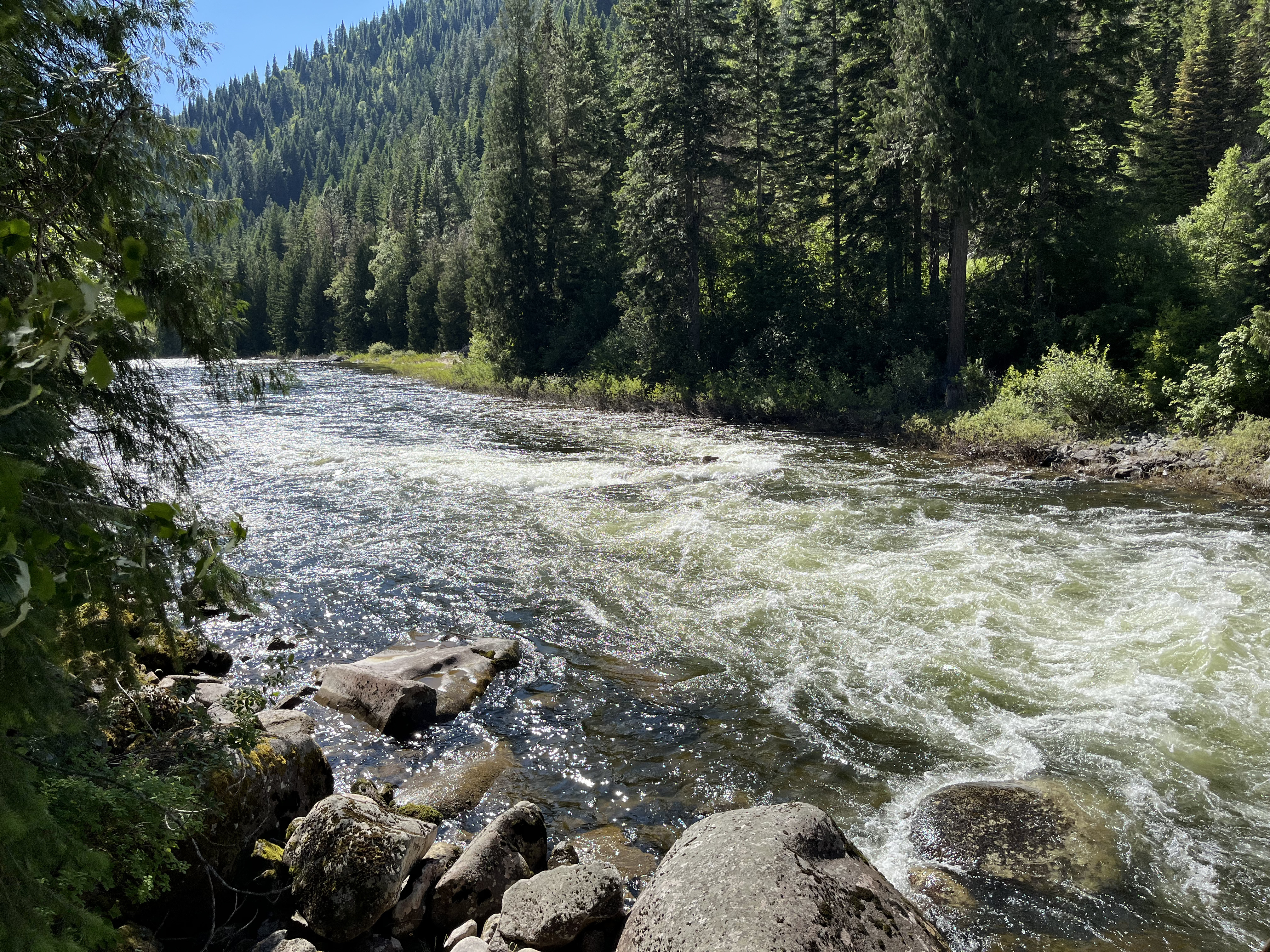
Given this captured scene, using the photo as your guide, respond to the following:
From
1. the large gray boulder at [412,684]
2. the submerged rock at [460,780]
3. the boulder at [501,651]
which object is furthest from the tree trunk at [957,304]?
the submerged rock at [460,780]

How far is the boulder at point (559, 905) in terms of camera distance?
4457mm

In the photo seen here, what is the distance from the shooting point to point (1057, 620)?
9.23 m

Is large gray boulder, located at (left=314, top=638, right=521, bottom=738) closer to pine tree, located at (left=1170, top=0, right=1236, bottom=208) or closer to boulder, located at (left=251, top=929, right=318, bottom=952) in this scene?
boulder, located at (left=251, top=929, right=318, bottom=952)

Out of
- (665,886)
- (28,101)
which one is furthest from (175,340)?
(665,886)

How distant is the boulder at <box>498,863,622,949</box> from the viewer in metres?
4.46

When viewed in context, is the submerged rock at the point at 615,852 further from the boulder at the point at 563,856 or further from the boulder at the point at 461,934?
the boulder at the point at 461,934

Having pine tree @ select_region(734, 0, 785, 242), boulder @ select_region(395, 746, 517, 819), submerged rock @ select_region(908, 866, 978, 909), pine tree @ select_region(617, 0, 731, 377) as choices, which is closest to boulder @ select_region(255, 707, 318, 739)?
boulder @ select_region(395, 746, 517, 819)

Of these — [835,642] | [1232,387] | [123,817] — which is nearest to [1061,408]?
[1232,387]

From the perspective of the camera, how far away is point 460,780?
22.1 feet

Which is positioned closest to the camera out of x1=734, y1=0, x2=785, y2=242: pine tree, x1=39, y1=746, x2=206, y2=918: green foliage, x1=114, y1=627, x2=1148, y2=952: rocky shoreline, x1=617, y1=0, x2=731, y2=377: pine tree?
x1=39, y1=746, x2=206, y2=918: green foliage

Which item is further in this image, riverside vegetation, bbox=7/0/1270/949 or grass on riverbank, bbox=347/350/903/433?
grass on riverbank, bbox=347/350/903/433

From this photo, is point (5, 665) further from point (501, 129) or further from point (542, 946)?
point (501, 129)

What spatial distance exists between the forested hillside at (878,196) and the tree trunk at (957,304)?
10 cm

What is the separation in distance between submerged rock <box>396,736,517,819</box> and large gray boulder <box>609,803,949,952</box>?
271 centimetres
